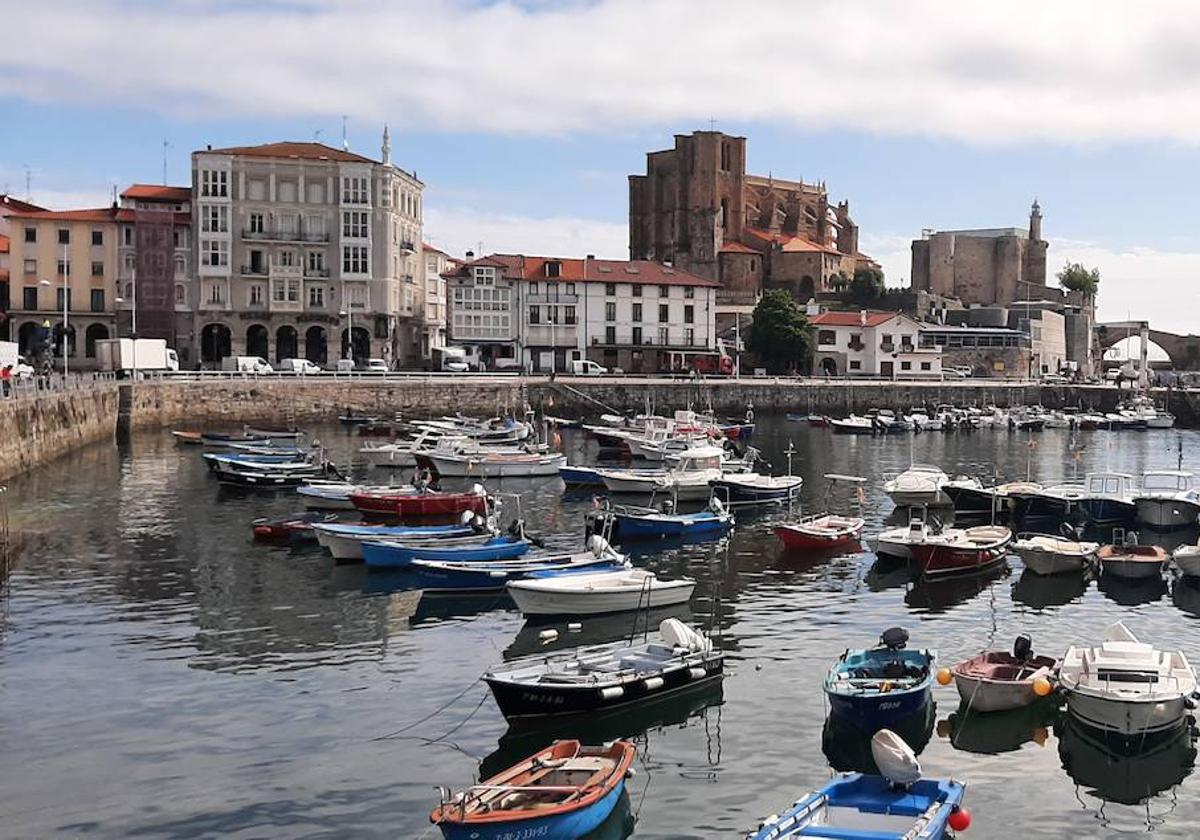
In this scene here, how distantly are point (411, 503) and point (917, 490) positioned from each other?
21.6 meters

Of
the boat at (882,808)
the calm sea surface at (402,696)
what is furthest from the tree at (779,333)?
the boat at (882,808)

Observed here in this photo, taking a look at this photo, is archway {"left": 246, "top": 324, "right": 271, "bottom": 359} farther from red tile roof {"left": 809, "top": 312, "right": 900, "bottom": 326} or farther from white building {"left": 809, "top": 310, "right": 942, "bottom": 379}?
red tile roof {"left": 809, "top": 312, "right": 900, "bottom": 326}

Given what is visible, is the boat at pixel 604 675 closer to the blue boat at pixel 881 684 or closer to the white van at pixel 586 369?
the blue boat at pixel 881 684

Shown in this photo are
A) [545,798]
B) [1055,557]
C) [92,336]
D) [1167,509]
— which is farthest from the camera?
[92,336]

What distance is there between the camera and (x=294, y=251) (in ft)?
351

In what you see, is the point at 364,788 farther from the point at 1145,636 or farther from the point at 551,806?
the point at 1145,636

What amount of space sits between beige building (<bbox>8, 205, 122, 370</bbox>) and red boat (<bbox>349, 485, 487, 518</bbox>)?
66334mm

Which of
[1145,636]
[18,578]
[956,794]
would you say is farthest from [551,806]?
[18,578]

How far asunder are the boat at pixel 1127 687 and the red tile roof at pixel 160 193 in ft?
313

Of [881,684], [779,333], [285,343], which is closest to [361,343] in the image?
[285,343]

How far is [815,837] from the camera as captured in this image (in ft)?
57.2

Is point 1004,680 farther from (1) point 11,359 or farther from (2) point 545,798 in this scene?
(1) point 11,359

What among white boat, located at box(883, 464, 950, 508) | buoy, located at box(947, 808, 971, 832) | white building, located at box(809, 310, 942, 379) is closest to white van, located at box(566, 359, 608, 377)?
white building, located at box(809, 310, 942, 379)

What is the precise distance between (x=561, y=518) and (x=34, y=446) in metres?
26.1
